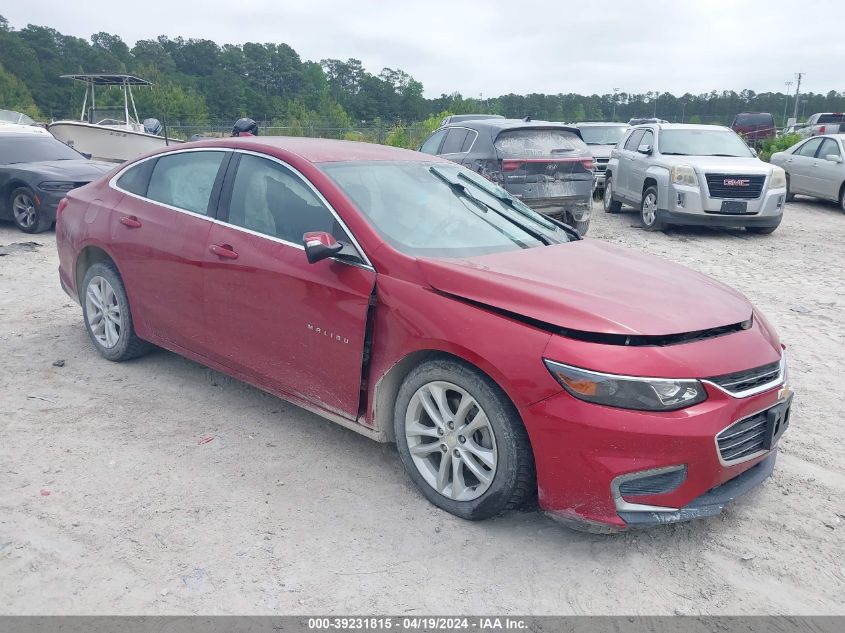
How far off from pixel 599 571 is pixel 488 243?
1753 mm

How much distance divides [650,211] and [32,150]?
1000 centimetres

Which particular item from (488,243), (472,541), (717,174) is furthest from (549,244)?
(717,174)

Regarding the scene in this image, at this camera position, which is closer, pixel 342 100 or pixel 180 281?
pixel 180 281

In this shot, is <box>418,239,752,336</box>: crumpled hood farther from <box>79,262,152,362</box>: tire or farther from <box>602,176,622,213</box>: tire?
<box>602,176,622,213</box>: tire

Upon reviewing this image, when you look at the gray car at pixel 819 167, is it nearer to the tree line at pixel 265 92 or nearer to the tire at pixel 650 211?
the tire at pixel 650 211

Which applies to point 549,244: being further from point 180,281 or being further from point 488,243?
point 180,281

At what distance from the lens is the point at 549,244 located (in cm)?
421

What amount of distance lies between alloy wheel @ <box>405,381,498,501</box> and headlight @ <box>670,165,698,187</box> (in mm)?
9267

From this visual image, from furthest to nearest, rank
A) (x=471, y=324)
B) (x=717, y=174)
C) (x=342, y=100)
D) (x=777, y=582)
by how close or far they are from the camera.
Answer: (x=342, y=100) → (x=717, y=174) → (x=471, y=324) → (x=777, y=582)

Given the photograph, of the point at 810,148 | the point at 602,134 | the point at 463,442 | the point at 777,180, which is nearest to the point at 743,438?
the point at 463,442

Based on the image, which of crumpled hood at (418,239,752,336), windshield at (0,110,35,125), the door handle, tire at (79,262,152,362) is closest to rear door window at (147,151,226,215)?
the door handle

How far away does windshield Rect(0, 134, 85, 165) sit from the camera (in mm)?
11328

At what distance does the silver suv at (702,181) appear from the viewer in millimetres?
11391

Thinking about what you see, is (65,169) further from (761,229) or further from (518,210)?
(761,229)
